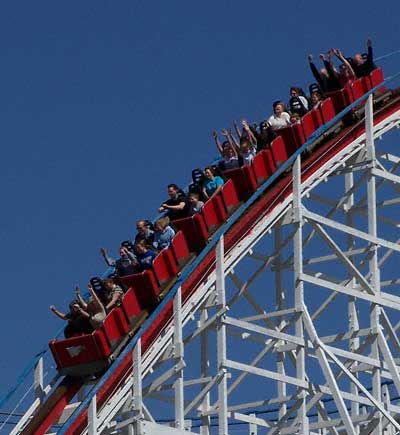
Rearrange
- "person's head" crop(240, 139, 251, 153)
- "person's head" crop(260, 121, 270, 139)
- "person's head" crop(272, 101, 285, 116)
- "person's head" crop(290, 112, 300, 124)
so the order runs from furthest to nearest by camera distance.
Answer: "person's head" crop(272, 101, 285, 116)
"person's head" crop(290, 112, 300, 124)
"person's head" crop(260, 121, 270, 139)
"person's head" crop(240, 139, 251, 153)

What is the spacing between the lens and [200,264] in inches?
1180

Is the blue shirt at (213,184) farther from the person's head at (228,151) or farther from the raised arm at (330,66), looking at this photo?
the raised arm at (330,66)

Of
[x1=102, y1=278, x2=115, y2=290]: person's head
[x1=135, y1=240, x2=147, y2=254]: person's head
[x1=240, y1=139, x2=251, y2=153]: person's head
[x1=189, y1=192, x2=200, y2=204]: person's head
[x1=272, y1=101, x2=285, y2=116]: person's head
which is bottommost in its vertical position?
[x1=102, y1=278, x2=115, y2=290]: person's head

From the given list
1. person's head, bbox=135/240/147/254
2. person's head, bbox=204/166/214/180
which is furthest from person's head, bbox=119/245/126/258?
person's head, bbox=204/166/214/180

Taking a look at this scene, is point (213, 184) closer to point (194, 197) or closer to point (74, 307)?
point (194, 197)

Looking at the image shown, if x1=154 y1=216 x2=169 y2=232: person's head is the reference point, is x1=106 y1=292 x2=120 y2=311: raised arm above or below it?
below

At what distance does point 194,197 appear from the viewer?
30516mm

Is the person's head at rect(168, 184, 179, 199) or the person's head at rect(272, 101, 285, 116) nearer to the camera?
the person's head at rect(168, 184, 179, 199)

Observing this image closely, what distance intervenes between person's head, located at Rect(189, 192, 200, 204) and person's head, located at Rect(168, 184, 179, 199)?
234 mm

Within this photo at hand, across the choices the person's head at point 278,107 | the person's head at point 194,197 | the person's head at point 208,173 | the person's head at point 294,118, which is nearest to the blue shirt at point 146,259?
the person's head at point 194,197

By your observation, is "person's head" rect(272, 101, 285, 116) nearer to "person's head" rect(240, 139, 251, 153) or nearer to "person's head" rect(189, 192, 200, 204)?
"person's head" rect(240, 139, 251, 153)

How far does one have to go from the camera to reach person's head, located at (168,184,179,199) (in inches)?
1190

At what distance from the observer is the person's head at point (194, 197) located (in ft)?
99.7

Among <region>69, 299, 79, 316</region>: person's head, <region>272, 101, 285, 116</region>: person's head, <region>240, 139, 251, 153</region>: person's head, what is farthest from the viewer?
<region>272, 101, 285, 116</region>: person's head
